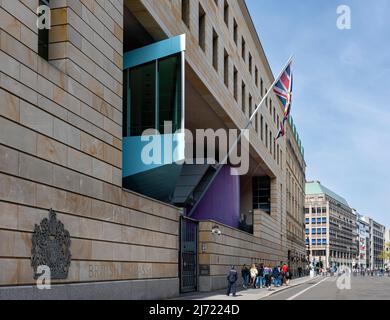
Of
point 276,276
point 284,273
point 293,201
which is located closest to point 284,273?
point 284,273

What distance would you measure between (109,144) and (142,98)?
6457 mm

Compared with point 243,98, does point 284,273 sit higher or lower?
lower

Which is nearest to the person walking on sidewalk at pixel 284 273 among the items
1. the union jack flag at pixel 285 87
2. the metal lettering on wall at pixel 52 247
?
the union jack flag at pixel 285 87

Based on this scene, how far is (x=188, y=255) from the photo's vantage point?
32.0m

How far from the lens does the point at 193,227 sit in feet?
110

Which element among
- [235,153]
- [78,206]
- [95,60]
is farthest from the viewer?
[235,153]

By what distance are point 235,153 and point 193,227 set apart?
62.7 feet

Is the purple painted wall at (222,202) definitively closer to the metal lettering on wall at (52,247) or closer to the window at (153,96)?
the window at (153,96)

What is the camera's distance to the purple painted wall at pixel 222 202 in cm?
4575

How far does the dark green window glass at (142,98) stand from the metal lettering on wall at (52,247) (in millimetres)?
9805

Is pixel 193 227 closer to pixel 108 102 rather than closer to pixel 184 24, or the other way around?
pixel 184 24

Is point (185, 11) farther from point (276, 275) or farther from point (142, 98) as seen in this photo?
point (276, 275)

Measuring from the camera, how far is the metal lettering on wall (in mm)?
16422
